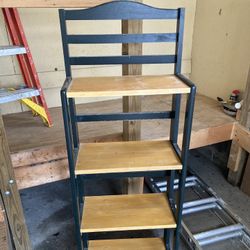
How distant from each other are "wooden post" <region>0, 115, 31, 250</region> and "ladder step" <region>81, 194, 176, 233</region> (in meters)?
0.38

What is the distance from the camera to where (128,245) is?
143cm

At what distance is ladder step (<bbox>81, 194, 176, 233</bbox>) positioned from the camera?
1166 mm

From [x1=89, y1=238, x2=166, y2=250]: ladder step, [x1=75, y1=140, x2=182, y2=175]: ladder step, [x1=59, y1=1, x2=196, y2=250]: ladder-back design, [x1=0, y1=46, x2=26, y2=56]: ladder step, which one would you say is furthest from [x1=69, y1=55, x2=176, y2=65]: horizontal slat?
[x1=89, y1=238, x2=166, y2=250]: ladder step

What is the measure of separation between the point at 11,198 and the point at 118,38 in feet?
3.22

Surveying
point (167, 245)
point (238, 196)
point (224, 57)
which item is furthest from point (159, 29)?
point (167, 245)

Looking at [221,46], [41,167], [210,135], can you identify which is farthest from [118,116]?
[221,46]

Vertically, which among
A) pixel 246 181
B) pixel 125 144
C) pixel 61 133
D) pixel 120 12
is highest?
pixel 120 12

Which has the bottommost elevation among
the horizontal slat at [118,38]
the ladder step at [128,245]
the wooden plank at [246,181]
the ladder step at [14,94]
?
the wooden plank at [246,181]

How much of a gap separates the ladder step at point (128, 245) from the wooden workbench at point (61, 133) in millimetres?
500

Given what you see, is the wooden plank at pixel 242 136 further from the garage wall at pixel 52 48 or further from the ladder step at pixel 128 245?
the garage wall at pixel 52 48

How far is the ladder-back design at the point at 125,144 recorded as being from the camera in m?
1.00

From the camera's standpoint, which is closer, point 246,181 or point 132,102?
point 132,102

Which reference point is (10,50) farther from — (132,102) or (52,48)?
(52,48)

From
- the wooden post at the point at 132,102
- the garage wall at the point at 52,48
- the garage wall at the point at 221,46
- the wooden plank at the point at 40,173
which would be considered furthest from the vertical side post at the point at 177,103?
the garage wall at the point at 52,48
